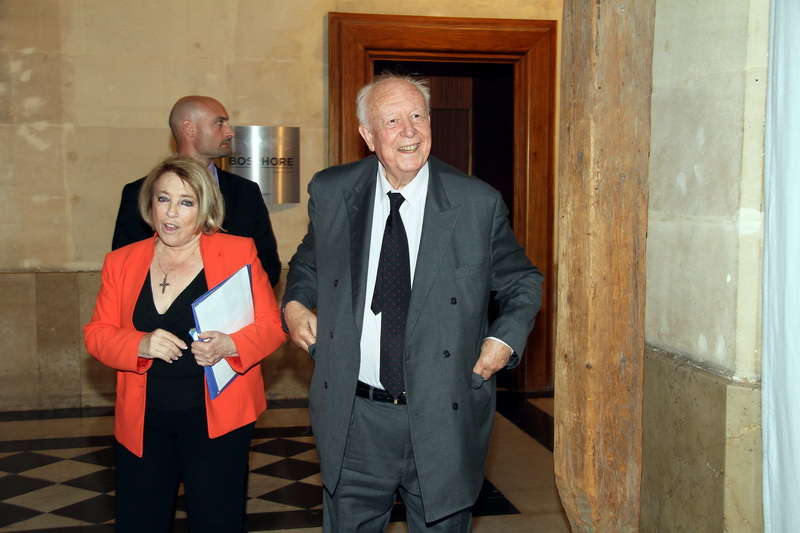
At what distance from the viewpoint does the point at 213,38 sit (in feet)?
21.1

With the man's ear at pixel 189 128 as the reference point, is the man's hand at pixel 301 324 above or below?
below

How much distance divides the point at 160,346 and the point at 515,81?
15.8ft

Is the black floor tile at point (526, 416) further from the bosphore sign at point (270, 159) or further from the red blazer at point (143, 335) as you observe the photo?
the red blazer at point (143, 335)

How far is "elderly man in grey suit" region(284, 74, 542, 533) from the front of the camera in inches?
98.2

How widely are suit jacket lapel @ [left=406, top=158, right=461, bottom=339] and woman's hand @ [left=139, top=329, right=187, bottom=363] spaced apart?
78cm

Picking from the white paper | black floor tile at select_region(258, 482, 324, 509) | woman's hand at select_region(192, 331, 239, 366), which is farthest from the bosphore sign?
woman's hand at select_region(192, 331, 239, 366)

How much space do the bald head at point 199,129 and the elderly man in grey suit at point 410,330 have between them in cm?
148

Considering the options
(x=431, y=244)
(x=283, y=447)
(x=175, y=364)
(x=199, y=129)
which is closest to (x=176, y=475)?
(x=175, y=364)

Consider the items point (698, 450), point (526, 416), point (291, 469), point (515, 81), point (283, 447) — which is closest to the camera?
point (698, 450)

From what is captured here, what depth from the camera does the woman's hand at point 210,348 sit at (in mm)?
2709

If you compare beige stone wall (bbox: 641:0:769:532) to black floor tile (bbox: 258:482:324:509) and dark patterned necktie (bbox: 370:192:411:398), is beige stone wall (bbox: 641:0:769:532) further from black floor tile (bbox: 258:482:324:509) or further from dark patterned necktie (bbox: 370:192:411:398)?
black floor tile (bbox: 258:482:324:509)

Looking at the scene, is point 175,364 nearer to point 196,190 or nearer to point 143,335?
point 143,335

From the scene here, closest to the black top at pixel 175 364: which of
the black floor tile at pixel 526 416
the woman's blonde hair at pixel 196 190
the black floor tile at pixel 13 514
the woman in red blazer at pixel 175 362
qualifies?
the woman in red blazer at pixel 175 362

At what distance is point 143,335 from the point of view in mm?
2768
